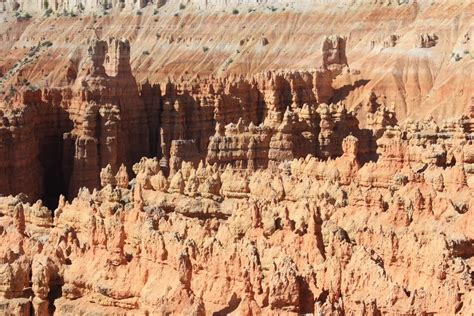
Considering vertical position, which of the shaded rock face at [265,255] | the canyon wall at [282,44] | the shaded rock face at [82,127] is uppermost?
the canyon wall at [282,44]

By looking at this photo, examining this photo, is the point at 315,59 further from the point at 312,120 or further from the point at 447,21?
the point at 312,120

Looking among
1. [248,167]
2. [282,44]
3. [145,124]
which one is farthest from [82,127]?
[282,44]

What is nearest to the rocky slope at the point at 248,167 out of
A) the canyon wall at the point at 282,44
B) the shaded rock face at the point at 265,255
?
the shaded rock face at the point at 265,255

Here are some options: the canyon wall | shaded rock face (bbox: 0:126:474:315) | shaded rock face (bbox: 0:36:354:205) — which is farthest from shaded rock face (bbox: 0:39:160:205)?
shaded rock face (bbox: 0:126:474:315)

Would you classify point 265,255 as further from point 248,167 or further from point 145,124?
point 145,124

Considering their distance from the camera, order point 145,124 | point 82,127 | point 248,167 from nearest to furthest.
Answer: point 248,167
point 82,127
point 145,124

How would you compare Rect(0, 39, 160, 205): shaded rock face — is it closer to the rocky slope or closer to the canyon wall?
the rocky slope

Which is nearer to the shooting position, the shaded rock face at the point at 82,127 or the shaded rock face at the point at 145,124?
the shaded rock face at the point at 145,124

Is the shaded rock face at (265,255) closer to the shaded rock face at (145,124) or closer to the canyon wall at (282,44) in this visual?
the shaded rock face at (145,124)

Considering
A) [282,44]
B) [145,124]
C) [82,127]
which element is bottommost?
[82,127]
